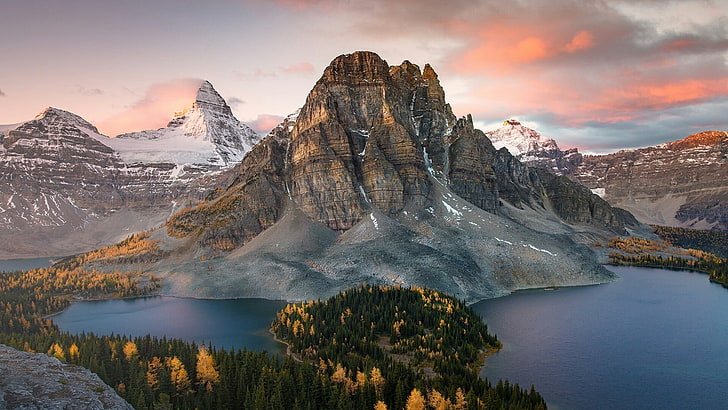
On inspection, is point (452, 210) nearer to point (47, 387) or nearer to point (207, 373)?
point (207, 373)

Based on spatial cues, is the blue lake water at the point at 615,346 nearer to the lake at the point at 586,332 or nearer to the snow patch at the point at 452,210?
the lake at the point at 586,332

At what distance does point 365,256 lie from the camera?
13850 centimetres

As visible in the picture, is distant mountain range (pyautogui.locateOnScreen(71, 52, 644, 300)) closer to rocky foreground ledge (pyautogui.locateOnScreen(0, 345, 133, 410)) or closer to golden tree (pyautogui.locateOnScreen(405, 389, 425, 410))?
golden tree (pyautogui.locateOnScreen(405, 389, 425, 410))

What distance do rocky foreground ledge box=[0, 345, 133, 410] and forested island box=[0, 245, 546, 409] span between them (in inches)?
471

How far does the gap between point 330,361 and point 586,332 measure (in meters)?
53.7

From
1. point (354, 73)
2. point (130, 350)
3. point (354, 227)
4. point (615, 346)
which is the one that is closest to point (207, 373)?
point (130, 350)

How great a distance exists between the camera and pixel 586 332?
95.4 m

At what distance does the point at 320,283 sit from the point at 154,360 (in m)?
62.6

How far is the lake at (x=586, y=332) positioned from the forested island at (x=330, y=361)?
22.0ft

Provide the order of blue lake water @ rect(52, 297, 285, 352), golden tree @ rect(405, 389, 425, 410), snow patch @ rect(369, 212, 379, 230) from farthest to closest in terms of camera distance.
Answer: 1. snow patch @ rect(369, 212, 379, 230)
2. blue lake water @ rect(52, 297, 285, 352)
3. golden tree @ rect(405, 389, 425, 410)

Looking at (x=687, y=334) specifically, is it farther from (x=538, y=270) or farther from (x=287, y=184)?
(x=287, y=184)

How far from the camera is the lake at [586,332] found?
68.0 m

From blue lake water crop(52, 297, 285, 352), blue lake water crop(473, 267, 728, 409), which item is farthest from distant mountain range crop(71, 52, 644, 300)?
blue lake water crop(473, 267, 728, 409)

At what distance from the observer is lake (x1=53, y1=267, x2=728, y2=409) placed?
68.0m
